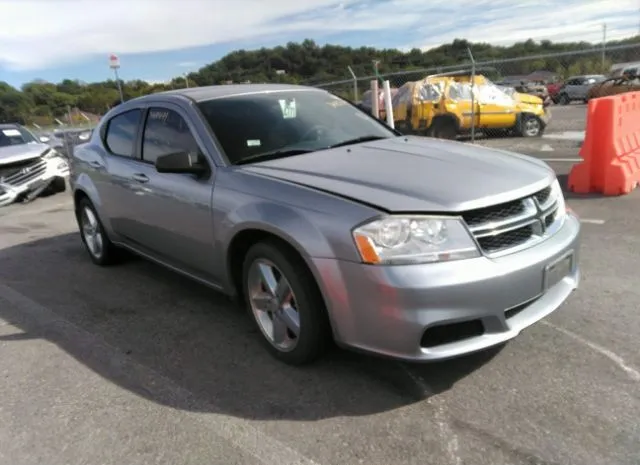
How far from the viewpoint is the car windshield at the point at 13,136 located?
12.1 metres

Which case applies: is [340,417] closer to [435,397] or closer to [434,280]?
[435,397]

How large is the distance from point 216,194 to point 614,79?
21.4 m

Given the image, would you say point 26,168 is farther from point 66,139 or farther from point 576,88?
point 576,88

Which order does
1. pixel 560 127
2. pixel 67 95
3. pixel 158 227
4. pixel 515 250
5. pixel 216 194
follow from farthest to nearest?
pixel 67 95, pixel 560 127, pixel 158 227, pixel 216 194, pixel 515 250

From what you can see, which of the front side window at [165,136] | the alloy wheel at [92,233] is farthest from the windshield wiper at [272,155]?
the alloy wheel at [92,233]

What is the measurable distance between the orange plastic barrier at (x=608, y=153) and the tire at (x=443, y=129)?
25.4 feet

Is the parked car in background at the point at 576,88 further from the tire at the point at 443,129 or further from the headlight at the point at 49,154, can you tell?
the headlight at the point at 49,154

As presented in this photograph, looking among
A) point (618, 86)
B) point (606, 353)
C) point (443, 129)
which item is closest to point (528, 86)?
point (618, 86)

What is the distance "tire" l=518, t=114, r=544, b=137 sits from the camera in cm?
1520

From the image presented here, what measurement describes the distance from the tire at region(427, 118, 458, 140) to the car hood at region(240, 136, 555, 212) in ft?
38.1

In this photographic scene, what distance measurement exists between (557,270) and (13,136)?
12195 mm

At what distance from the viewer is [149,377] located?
3.46 metres

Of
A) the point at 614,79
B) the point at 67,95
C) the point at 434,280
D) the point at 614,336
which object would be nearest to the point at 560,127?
the point at 614,79

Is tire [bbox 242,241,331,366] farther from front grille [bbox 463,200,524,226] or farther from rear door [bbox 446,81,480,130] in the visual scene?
rear door [bbox 446,81,480,130]
